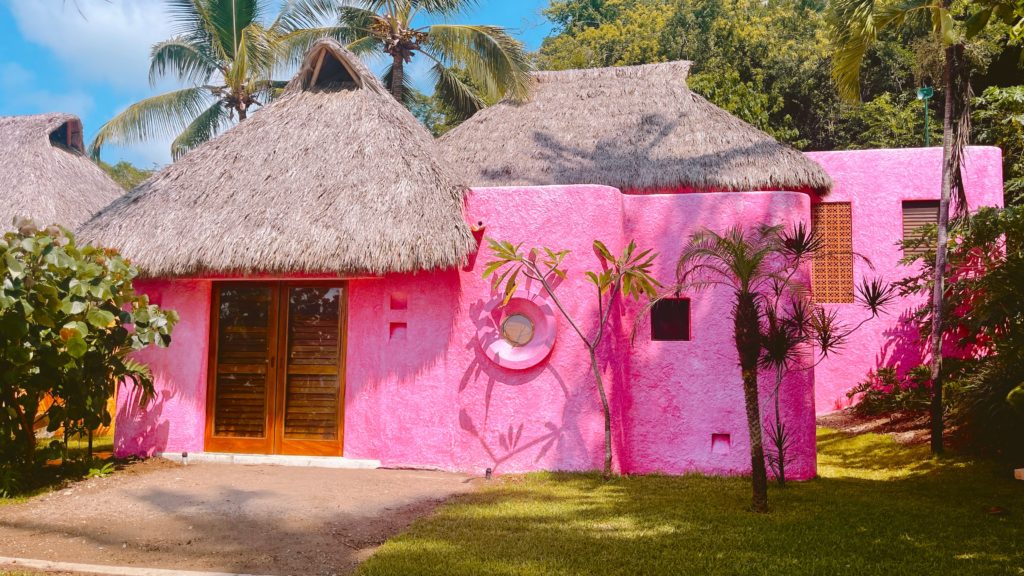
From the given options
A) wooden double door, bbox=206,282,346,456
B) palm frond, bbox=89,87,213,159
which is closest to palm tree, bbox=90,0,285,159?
palm frond, bbox=89,87,213,159

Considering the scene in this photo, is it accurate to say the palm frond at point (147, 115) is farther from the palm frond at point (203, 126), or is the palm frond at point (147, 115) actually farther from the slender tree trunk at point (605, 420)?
the slender tree trunk at point (605, 420)

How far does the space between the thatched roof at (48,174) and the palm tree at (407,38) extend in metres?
4.51

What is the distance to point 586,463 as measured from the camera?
721 centimetres

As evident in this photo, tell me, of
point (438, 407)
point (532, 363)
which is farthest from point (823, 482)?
point (438, 407)

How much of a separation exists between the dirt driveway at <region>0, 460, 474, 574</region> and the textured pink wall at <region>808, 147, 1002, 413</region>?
22.4 ft

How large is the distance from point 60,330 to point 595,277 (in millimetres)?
4406

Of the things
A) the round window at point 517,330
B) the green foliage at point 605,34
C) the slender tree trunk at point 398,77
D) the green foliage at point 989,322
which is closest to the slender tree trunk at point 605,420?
the round window at point 517,330

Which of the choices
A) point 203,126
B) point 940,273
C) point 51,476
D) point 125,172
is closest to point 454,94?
point 203,126

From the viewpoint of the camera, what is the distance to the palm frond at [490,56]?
40.2ft

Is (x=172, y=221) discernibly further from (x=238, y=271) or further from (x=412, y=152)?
(x=412, y=152)

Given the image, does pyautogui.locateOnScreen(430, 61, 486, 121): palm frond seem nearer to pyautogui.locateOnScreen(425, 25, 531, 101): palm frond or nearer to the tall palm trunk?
pyautogui.locateOnScreen(425, 25, 531, 101): palm frond

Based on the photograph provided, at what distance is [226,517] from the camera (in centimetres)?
543

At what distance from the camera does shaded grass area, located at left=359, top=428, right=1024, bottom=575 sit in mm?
4383

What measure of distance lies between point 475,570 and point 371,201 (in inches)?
166
